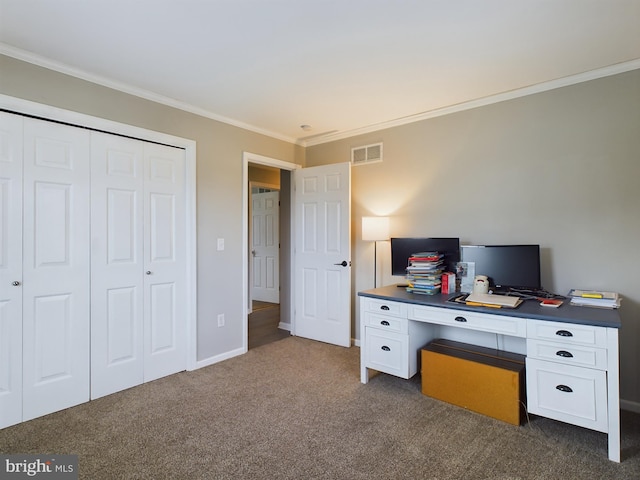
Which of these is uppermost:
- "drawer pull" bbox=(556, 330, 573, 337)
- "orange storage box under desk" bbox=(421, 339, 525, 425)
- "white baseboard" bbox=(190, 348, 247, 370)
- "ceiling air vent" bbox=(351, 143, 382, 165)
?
"ceiling air vent" bbox=(351, 143, 382, 165)

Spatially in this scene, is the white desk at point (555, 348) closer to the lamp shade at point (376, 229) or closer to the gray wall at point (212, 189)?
the lamp shade at point (376, 229)

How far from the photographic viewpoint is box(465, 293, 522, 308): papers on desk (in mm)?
2295

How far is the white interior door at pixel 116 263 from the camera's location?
2.63 metres

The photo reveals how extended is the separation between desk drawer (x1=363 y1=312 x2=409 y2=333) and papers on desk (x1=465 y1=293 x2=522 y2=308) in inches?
20.2

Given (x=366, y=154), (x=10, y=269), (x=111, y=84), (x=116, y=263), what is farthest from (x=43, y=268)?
(x=366, y=154)

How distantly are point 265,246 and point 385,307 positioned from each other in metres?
4.10

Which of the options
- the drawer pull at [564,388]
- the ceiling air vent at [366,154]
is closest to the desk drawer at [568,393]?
the drawer pull at [564,388]

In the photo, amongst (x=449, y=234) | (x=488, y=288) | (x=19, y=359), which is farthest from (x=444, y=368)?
(x=19, y=359)

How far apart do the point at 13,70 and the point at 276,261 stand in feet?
14.9

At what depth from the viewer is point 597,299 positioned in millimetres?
2250

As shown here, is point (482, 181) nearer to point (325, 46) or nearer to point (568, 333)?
point (568, 333)
